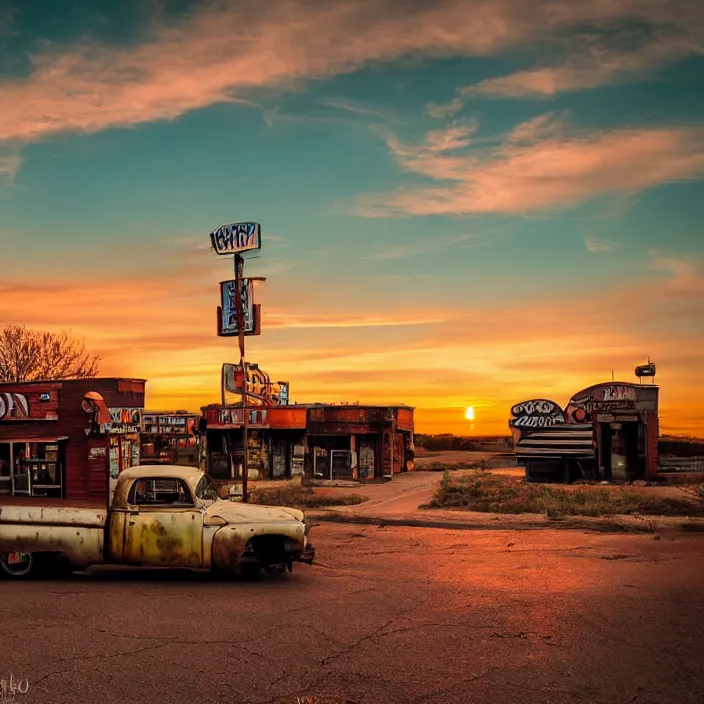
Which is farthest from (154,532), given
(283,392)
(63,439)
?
(283,392)

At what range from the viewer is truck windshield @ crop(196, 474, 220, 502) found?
12.1 metres

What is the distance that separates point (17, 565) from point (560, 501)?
56.9ft

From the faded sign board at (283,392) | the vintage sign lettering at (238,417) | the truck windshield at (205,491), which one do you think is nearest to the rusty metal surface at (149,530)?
the truck windshield at (205,491)

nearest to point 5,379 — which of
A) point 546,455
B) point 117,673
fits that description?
point 546,455

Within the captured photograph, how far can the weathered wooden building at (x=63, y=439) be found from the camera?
2761 centimetres

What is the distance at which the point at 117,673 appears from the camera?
7531mm

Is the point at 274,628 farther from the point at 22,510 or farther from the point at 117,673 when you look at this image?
the point at 22,510

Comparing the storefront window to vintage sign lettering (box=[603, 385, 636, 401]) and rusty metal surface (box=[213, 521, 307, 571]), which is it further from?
vintage sign lettering (box=[603, 385, 636, 401])

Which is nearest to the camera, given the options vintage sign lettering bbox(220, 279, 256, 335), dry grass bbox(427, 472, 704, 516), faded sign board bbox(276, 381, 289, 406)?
dry grass bbox(427, 472, 704, 516)

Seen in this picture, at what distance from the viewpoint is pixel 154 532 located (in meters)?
11.8

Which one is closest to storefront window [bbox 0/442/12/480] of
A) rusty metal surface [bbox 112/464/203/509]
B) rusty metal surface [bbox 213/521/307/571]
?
rusty metal surface [bbox 112/464/203/509]

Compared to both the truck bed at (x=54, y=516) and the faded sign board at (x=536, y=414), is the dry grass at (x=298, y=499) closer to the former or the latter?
the faded sign board at (x=536, y=414)

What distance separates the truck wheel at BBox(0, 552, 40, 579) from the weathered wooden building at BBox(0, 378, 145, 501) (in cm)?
1570

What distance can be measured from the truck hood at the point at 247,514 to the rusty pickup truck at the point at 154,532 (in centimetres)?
2
